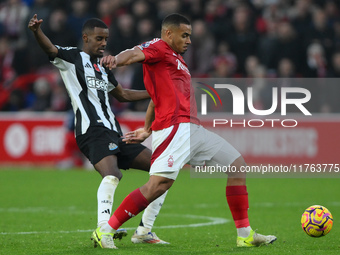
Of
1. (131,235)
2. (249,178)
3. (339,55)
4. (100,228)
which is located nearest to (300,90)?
(339,55)

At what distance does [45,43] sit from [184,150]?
1847 millimetres

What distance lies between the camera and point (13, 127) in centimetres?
1709

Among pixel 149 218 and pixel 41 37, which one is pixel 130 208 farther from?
pixel 41 37

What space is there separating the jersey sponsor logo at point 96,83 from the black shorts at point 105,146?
48cm

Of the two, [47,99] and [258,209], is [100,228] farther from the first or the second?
[47,99]

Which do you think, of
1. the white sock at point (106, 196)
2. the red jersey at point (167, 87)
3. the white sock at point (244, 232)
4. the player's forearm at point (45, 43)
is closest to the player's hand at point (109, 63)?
the red jersey at point (167, 87)

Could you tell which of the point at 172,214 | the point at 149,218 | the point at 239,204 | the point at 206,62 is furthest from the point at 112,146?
the point at 206,62

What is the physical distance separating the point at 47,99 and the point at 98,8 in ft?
10.7

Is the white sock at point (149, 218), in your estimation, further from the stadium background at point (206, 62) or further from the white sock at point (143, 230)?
the stadium background at point (206, 62)

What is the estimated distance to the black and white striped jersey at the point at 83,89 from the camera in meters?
7.19

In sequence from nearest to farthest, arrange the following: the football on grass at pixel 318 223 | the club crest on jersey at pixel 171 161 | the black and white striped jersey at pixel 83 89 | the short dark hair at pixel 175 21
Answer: the club crest on jersey at pixel 171 161, the short dark hair at pixel 175 21, the football on grass at pixel 318 223, the black and white striped jersey at pixel 83 89

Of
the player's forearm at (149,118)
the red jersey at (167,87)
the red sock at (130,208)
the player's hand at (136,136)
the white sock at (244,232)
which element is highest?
the red jersey at (167,87)

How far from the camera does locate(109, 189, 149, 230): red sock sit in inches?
250

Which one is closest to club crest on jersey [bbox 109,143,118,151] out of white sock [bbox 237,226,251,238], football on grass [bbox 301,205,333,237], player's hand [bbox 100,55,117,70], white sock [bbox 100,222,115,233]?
white sock [bbox 100,222,115,233]
